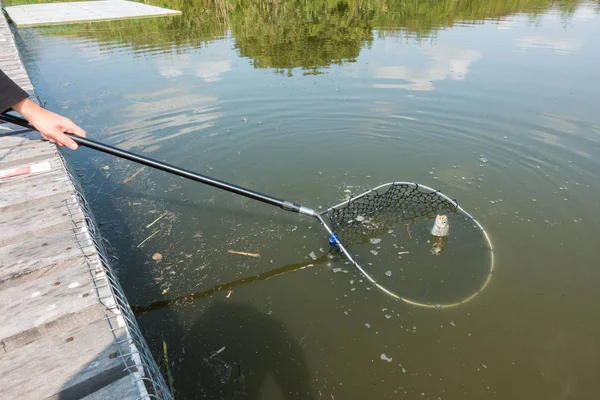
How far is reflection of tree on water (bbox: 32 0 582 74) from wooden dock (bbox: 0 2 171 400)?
8.24 metres

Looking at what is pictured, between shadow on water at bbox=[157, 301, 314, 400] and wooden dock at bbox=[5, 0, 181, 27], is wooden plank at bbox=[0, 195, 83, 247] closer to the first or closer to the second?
shadow on water at bbox=[157, 301, 314, 400]

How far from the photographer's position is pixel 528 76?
338 inches

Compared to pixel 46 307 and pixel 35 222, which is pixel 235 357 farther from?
pixel 35 222

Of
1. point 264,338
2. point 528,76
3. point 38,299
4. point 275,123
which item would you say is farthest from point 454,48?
point 38,299

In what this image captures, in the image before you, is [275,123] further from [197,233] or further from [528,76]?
[528,76]

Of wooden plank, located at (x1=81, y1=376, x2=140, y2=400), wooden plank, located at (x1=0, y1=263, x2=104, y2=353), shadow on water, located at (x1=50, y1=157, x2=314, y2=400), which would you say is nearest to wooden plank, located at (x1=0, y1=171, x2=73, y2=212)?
shadow on water, located at (x1=50, y1=157, x2=314, y2=400)

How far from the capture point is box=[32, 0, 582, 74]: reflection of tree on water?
11.7 m

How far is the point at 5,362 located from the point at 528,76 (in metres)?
10.9

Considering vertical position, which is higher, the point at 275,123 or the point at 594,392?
the point at 275,123

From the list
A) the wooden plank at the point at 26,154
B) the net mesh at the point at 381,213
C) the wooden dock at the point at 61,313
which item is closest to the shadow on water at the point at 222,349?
the wooden dock at the point at 61,313

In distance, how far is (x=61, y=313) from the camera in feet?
6.41

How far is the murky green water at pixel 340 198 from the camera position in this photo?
266 centimetres

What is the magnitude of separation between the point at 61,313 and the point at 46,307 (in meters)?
0.13

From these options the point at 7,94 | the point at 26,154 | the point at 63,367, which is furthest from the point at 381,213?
the point at 26,154
